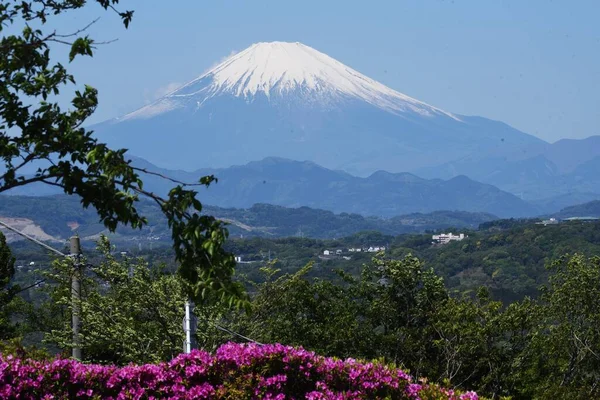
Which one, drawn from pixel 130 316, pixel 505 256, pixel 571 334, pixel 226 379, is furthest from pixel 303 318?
pixel 505 256

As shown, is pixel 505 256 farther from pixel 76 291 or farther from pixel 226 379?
pixel 226 379

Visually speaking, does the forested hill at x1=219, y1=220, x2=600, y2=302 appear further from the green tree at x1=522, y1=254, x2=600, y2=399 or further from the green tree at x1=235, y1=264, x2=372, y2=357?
the green tree at x1=522, y1=254, x2=600, y2=399

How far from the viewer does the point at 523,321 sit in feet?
66.5

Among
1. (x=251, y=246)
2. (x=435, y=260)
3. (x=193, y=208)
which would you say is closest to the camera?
(x=193, y=208)

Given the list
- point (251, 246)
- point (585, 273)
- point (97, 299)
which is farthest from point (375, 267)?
point (251, 246)

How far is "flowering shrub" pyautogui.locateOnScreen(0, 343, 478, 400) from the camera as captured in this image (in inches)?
253

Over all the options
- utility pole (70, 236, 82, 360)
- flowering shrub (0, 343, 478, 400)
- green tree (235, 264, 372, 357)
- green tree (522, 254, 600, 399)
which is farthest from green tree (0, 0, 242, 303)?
green tree (522, 254, 600, 399)

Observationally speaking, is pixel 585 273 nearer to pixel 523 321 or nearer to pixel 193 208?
pixel 523 321

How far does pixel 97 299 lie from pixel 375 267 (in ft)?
29.5

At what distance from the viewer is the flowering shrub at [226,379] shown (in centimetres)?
644

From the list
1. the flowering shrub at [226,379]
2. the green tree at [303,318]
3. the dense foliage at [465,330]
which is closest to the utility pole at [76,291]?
the green tree at [303,318]

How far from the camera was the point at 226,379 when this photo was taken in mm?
6652

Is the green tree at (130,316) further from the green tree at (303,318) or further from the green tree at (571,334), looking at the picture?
the green tree at (571,334)

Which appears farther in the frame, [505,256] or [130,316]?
[505,256]
